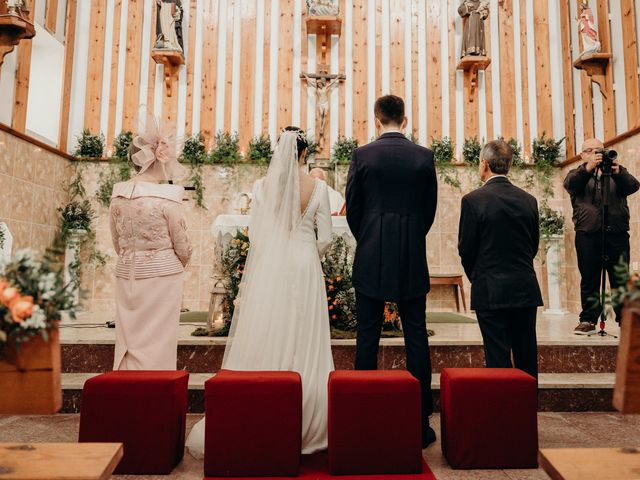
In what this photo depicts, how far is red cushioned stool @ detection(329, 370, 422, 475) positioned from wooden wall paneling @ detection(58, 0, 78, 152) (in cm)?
715

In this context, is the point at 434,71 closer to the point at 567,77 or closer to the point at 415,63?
the point at 415,63

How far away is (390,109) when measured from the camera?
285cm

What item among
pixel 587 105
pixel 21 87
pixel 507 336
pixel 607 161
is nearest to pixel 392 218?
pixel 507 336

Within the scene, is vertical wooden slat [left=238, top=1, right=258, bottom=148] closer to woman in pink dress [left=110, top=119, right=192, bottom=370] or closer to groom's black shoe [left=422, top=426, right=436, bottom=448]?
woman in pink dress [left=110, top=119, right=192, bottom=370]

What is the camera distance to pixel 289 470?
94.0 inches

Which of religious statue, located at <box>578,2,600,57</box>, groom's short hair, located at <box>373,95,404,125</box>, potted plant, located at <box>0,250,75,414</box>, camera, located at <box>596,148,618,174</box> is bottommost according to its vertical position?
potted plant, located at <box>0,250,75,414</box>

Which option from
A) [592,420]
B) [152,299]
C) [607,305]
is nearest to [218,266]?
[152,299]

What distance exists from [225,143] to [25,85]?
280 centimetres

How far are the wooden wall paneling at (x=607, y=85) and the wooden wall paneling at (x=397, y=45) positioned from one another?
9.44ft

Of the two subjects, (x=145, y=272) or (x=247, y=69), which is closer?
(x=145, y=272)

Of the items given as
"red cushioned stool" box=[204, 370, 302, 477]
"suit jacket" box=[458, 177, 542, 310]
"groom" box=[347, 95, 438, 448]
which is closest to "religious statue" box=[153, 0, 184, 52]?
"groom" box=[347, 95, 438, 448]

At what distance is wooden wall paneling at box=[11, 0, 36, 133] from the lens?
6609 mm

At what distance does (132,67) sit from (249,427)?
7512mm

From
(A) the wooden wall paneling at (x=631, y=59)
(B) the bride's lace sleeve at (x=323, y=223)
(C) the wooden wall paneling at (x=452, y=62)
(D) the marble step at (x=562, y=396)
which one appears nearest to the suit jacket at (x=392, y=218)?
(B) the bride's lace sleeve at (x=323, y=223)
